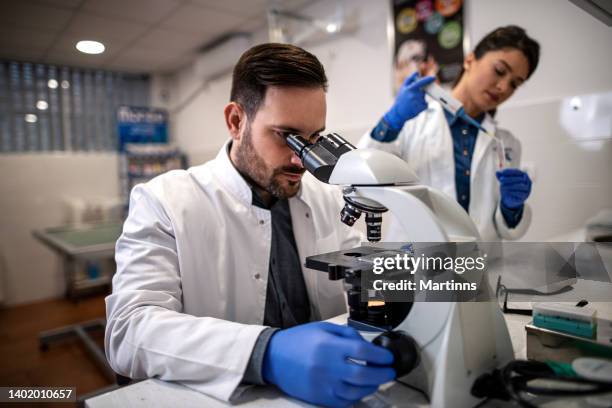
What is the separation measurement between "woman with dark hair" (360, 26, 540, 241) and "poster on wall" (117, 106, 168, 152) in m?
1.17

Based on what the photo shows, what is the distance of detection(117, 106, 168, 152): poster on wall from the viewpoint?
187 cm

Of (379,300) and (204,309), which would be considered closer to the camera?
(379,300)

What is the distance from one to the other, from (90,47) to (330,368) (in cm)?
114

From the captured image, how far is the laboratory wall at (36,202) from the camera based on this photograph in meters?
2.59

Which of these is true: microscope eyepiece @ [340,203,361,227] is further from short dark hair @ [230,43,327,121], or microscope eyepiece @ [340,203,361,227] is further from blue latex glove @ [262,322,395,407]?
short dark hair @ [230,43,327,121]

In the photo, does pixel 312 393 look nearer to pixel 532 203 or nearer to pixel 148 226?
pixel 148 226

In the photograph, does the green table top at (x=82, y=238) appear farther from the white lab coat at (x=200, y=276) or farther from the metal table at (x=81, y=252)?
the white lab coat at (x=200, y=276)

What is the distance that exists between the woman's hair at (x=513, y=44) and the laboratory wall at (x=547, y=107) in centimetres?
17

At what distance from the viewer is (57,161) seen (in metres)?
2.40

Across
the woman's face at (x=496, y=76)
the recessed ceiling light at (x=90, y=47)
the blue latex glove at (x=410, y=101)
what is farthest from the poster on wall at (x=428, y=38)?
the recessed ceiling light at (x=90, y=47)

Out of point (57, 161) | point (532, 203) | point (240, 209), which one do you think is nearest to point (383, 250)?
point (240, 209)

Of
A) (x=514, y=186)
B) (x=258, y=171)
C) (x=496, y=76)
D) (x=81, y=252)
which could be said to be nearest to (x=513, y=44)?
(x=496, y=76)

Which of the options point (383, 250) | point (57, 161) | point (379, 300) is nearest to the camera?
point (379, 300)

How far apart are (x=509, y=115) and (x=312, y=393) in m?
1.91
